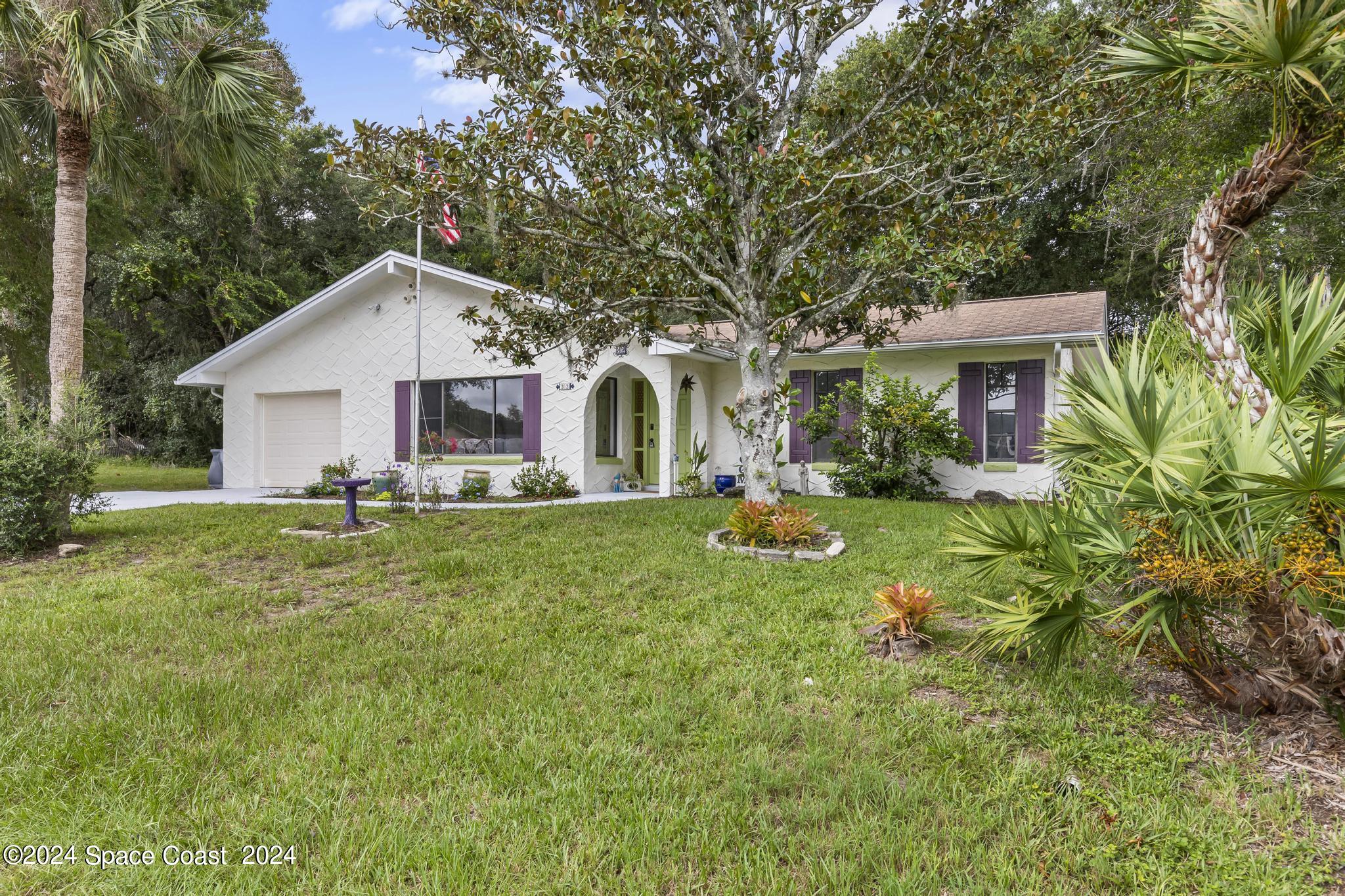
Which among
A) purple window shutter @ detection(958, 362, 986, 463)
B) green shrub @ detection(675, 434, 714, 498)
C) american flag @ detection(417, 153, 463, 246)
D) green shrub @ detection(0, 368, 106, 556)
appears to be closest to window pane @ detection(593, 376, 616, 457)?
green shrub @ detection(675, 434, 714, 498)

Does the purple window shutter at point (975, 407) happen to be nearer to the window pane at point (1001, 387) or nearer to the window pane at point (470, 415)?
the window pane at point (1001, 387)

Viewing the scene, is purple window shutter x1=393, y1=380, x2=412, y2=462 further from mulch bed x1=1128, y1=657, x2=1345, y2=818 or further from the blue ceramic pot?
mulch bed x1=1128, y1=657, x2=1345, y2=818

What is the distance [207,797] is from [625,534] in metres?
4.90

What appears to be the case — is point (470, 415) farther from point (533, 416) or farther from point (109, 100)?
point (109, 100)

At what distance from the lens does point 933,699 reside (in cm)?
334

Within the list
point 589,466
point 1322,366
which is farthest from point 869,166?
point 589,466

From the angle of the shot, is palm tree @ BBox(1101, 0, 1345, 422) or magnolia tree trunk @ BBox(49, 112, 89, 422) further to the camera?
magnolia tree trunk @ BBox(49, 112, 89, 422)

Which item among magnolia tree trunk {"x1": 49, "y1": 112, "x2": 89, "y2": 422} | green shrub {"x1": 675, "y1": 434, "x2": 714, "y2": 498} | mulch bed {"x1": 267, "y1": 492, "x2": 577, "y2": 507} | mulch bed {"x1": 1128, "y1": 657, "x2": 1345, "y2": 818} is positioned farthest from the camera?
green shrub {"x1": 675, "y1": 434, "x2": 714, "y2": 498}

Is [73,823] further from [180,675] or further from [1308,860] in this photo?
[1308,860]

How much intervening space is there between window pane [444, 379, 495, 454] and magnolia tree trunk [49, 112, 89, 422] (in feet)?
17.9

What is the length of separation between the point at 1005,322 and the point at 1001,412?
1512mm

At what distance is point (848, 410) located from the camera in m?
11.5

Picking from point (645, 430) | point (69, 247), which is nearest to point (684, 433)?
point (645, 430)

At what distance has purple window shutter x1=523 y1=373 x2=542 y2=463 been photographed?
38.9 feet
